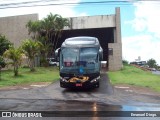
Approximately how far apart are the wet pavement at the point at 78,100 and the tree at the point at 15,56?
6581mm

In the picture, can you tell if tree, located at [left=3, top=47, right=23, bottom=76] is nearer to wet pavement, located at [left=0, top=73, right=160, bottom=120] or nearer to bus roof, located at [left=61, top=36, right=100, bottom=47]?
wet pavement, located at [left=0, top=73, right=160, bottom=120]

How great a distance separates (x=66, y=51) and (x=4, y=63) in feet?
37.6

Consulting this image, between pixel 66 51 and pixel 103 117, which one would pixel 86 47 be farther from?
pixel 103 117

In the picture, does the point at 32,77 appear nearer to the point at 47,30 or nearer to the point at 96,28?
the point at 47,30

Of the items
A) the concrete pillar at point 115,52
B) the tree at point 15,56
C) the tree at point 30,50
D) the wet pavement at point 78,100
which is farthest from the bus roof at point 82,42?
the tree at point 15,56

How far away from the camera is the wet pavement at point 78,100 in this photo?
1442cm

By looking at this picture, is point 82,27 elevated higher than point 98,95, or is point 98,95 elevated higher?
point 82,27

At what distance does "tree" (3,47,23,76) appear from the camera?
2903 centimetres

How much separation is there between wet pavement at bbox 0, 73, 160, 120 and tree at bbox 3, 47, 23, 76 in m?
6.58

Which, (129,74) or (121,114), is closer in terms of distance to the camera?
(121,114)

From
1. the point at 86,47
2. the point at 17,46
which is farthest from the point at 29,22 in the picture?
the point at 17,46

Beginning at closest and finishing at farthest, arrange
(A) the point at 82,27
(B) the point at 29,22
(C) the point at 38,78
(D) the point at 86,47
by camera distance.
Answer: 1. (A) the point at 82,27
2. (D) the point at 86,47
3. (B) the point at 29,22
4. (C) the point at 38,78

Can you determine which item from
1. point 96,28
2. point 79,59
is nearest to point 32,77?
point 79,59

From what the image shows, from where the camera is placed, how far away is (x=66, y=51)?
65.9ft
